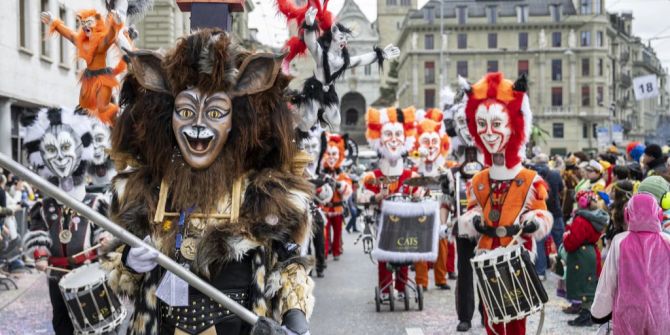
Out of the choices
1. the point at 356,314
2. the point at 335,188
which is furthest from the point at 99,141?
the point at 335,188

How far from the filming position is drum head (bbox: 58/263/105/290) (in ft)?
21.1

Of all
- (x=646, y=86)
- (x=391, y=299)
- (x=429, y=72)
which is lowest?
(x=391, y=299)

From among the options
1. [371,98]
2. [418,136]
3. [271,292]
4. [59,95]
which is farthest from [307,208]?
[371,98]

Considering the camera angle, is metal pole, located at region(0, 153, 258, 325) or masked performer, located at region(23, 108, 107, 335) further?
masked performer, located at region(23, 108, 107, 335)

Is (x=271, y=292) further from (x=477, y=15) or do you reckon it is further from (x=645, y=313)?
(x=477, y=15)

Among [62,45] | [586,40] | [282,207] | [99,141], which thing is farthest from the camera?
[586,40]

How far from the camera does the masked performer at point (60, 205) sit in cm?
698

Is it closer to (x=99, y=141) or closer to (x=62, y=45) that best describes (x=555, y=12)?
(x=62, y=45)

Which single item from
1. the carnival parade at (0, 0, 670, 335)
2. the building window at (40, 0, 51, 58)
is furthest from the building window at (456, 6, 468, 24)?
the carnival parade at (0, 0, 670, 335)

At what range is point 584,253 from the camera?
30.4 ft

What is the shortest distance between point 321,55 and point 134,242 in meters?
4.61

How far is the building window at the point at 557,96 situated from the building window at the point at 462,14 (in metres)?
11.1

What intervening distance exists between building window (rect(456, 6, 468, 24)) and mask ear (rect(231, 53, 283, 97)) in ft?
272

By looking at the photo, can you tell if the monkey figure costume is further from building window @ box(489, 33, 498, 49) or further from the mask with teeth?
building window @ box(489, 33, 498, 49)
